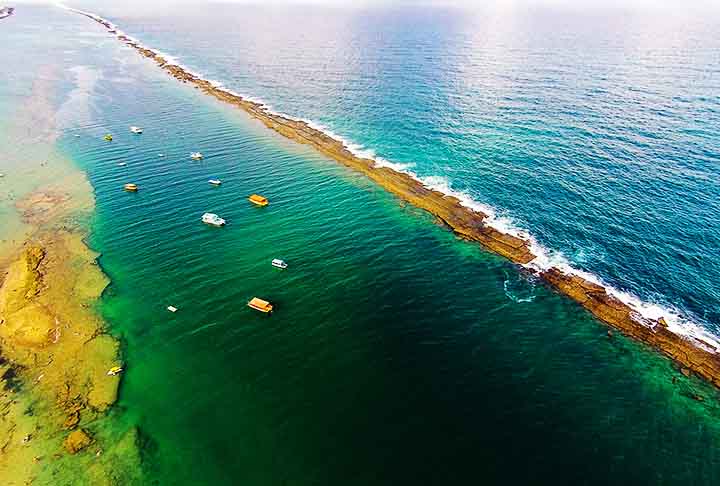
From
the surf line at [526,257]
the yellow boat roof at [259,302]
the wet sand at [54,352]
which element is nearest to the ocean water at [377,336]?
the yellow boat roof at [259,302]

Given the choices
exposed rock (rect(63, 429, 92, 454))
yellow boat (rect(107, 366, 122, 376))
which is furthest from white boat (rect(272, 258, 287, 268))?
exposed rock (rect(63, 429, 92, 454))

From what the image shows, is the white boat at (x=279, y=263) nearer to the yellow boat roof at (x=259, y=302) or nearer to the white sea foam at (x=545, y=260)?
the yellow boat roof at (x=259, y=302)

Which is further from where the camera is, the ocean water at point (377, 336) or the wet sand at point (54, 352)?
the ocean water at point (377, 336)

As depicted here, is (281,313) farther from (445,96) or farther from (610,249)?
(445,96)

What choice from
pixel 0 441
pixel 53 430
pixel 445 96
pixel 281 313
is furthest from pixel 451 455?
pixel 445 96

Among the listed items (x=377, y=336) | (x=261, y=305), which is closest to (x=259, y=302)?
(x=261, y=305)

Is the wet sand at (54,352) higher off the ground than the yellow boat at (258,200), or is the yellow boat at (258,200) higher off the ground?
the yellow boat at (258,200)
